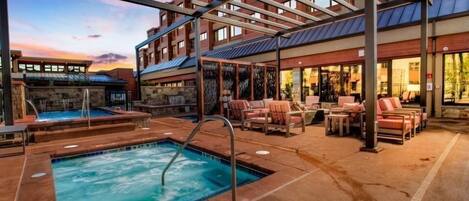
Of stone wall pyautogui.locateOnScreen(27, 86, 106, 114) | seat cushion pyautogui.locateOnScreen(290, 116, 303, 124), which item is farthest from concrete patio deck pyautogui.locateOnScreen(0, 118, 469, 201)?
stone wall pyautogui.locateOnScreen(27, 86, 106, 114)

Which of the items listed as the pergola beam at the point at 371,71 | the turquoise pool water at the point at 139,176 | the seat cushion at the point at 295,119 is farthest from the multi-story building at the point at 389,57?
the turquoise pool water at the point at 139,176

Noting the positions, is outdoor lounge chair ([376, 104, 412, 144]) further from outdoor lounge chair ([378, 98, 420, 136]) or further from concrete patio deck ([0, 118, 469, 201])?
concrete patio deck ([0, 118, 469, 201])

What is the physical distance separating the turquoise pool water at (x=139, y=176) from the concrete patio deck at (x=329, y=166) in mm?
291

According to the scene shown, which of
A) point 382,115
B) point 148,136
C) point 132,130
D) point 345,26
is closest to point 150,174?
point 148,136

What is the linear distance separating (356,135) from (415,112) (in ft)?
5.22

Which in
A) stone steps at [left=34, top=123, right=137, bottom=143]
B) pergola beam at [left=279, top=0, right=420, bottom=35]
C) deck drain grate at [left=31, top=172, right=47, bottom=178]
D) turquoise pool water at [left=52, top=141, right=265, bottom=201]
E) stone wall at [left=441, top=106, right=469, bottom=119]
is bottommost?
turquoise pool water at [left=52, top=141, right=265, bottom=201]

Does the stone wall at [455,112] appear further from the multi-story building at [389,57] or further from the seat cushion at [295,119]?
the seat cushion at [295,119]

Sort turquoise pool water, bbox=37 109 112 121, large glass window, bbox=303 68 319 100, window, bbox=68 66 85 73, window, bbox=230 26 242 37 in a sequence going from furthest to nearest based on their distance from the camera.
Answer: window, bbox=230 26 242 37 → window, bbox=68 66 85 73 → large glass window, bbox=303 68 319 100 → turquoise pool water, bbox=37 109 112 121

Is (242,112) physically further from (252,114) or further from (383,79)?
(383,79)

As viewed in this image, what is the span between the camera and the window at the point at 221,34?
23.2 metres

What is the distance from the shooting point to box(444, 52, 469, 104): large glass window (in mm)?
8797

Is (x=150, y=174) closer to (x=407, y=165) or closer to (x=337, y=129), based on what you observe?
(x=407, y=165)

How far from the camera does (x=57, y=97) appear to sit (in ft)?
46.7

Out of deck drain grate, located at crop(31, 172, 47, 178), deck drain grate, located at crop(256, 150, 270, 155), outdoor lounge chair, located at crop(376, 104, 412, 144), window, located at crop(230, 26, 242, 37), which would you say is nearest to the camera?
deck drain grate, located at crop(31, 172, 47, 178)
